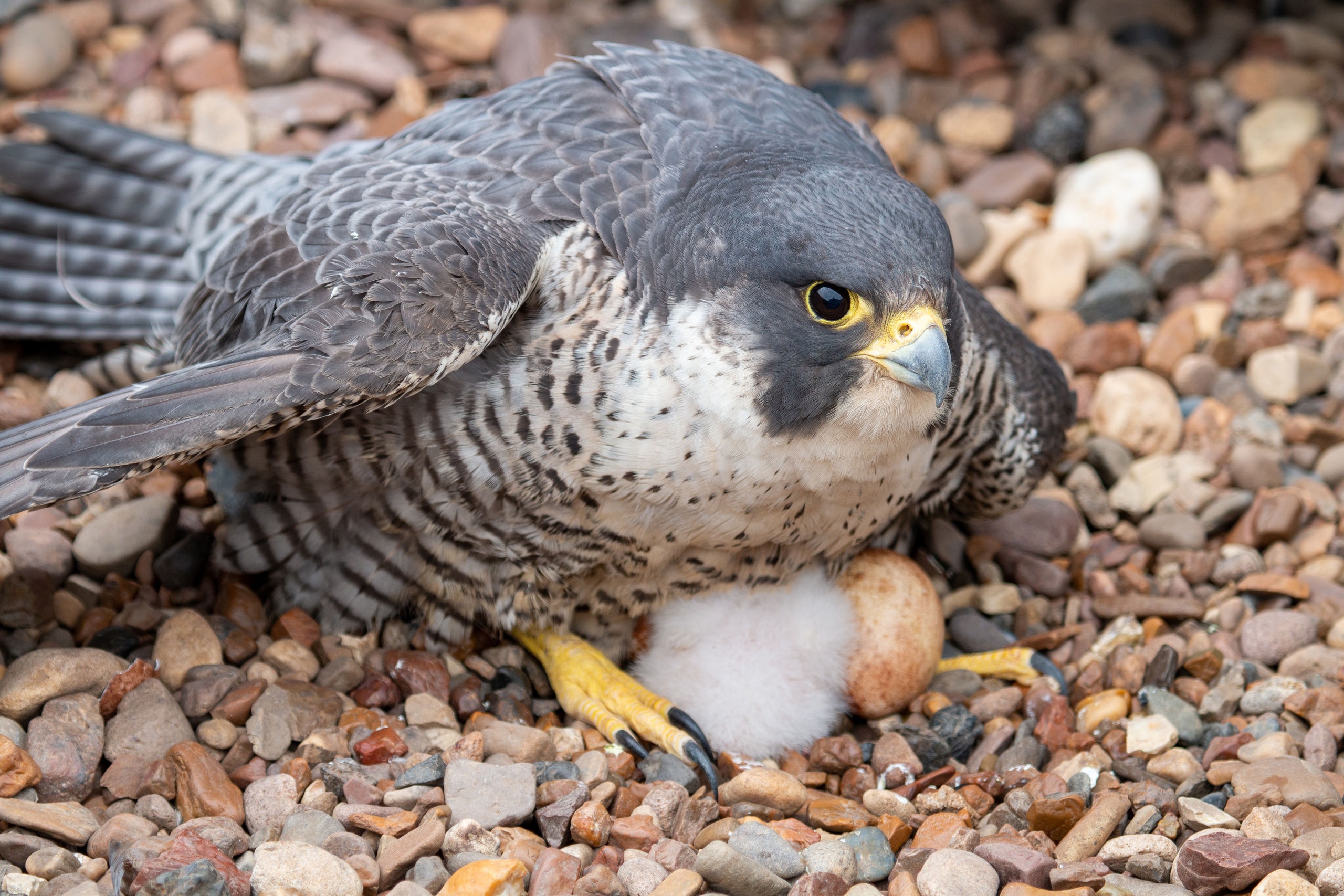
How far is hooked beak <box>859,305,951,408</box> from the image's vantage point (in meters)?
3.32

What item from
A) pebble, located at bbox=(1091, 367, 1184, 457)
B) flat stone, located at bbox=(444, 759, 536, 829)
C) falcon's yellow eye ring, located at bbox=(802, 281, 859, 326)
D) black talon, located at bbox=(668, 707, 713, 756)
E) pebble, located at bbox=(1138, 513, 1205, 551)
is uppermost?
falcon's yellow eye ring, located at bbox=(802, 281, 859, 326)

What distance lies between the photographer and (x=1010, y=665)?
4344 mm

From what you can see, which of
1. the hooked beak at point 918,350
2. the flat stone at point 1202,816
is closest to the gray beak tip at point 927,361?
the hooked beak at point 918,350

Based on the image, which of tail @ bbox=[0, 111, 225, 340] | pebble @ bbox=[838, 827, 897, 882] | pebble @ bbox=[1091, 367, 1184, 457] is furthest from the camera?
pebble @ bbox=[1091, 367, 1184, 457]

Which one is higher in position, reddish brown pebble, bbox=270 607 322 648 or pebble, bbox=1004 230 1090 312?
pebble, bbox=1004 230 1090 312

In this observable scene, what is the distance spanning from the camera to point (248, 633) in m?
4.19

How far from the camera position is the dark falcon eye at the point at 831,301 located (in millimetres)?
3352

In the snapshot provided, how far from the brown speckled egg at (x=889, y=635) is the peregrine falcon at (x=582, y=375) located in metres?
0.13

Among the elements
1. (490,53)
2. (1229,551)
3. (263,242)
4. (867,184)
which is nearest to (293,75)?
(490,53)

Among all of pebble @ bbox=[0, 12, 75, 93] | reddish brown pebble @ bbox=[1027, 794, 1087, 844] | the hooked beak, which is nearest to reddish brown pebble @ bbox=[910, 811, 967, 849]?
reddish brown pebble @ bbox=[1027, 794, 1087, 844]

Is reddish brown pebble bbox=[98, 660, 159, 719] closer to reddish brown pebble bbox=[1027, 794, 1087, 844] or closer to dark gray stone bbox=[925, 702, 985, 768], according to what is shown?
dark gray stone bbox=[925, 702, 985, 768]

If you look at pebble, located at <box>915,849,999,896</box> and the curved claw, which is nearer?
pebble, located at <box>915,849,999,896</box>

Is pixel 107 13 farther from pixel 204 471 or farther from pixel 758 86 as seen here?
pixel 758 86

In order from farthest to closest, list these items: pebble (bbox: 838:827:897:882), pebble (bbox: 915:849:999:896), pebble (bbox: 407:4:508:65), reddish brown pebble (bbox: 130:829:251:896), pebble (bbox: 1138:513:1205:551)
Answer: pebble (bbox: 407:4:508:65) < pebble (bbox: 1138:513:1205:551) < pebble (bbox: 838:827:897:882) < pebble (bbox: 915:849:999:896) < reddish brown pebble (bbox: 130:829:251:896)
